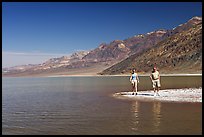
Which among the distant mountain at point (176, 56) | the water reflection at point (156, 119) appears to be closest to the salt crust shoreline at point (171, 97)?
the water reflection at point (156, 119)

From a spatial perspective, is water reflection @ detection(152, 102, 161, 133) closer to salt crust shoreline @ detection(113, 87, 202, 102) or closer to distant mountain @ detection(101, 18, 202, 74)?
salt crust shoreline @ detection(113, 87, 202, 102)

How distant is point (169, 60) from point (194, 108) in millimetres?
135231

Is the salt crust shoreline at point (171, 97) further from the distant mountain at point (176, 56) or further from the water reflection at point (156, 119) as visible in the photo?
the distant mountain at point (176, 56)

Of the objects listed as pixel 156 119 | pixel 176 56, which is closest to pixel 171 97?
pixel 156 119

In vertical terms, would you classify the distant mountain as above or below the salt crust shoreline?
above

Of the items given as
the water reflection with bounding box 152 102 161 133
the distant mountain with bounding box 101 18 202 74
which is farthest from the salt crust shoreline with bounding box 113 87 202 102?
the distant mountain with bounding box 101 18 202 74

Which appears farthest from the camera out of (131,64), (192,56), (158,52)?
(131,64)

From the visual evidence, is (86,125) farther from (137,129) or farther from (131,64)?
(131,64)

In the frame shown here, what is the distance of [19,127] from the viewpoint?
11.4 m

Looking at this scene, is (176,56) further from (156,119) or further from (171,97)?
(156,119)

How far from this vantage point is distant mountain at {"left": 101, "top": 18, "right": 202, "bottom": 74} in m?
132

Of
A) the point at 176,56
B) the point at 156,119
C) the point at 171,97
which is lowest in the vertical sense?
the point at 156,119

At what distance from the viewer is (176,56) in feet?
481

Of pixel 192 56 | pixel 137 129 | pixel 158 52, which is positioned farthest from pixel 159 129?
Result: pixel 158 52
